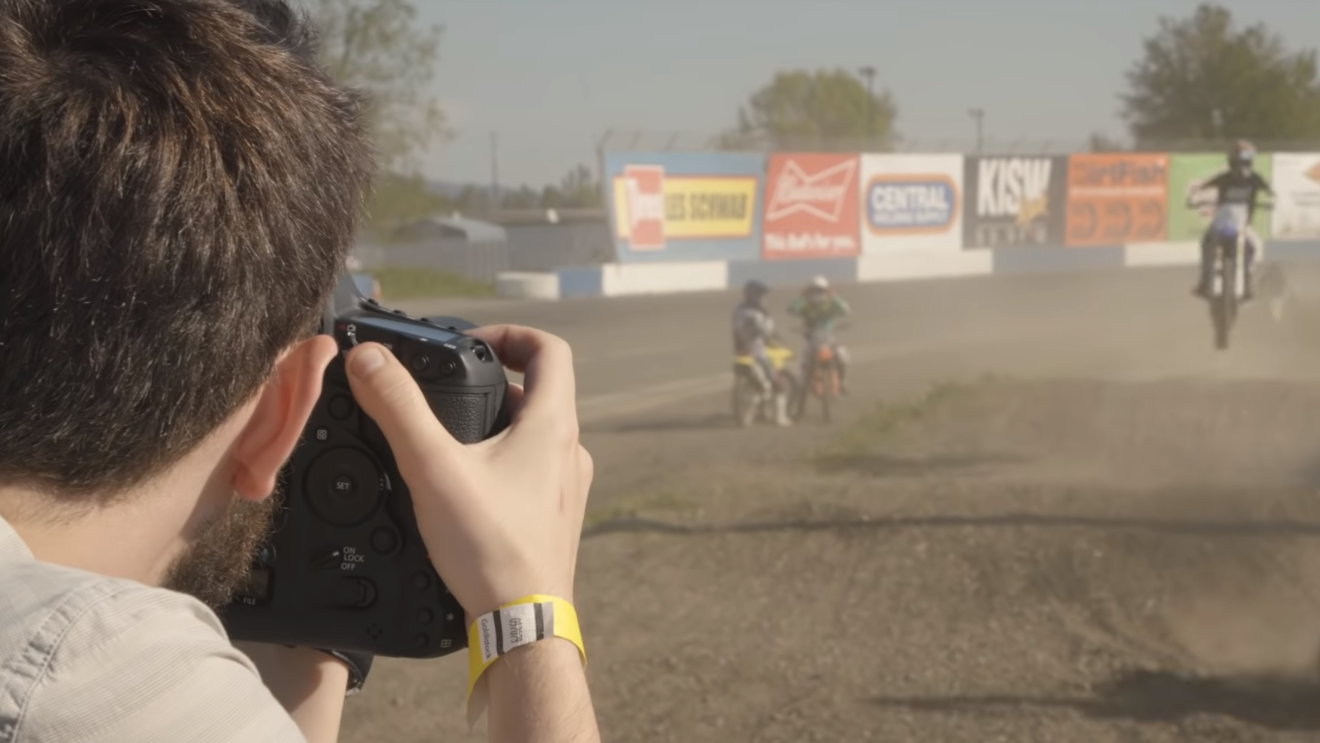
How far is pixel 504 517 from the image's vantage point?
1392 mm

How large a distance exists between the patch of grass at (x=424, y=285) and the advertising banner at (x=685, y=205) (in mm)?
4547

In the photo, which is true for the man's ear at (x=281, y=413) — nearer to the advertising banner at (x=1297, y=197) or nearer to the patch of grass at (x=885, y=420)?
the patch of grass at (x=885, y=420)

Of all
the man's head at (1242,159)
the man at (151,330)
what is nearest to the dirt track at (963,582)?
the man's head at (1242,159)

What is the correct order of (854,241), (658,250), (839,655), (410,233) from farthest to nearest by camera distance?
1. (410,233)
2. (854,241)
3. (658,250)
4. (839,655)

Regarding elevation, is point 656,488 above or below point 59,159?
below

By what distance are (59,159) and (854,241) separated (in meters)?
37.0

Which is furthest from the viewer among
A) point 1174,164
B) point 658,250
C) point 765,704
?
point 1174,164

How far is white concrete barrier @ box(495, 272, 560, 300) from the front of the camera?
3278 centimetres

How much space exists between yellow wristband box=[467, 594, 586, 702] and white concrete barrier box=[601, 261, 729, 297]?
1230 inches

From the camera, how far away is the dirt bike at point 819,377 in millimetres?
14414

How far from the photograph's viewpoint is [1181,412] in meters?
12.0

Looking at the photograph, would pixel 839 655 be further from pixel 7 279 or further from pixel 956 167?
pixel 956 167

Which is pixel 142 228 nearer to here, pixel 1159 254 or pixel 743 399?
pixel 743 399

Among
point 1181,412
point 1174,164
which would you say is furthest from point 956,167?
point 1181,412
